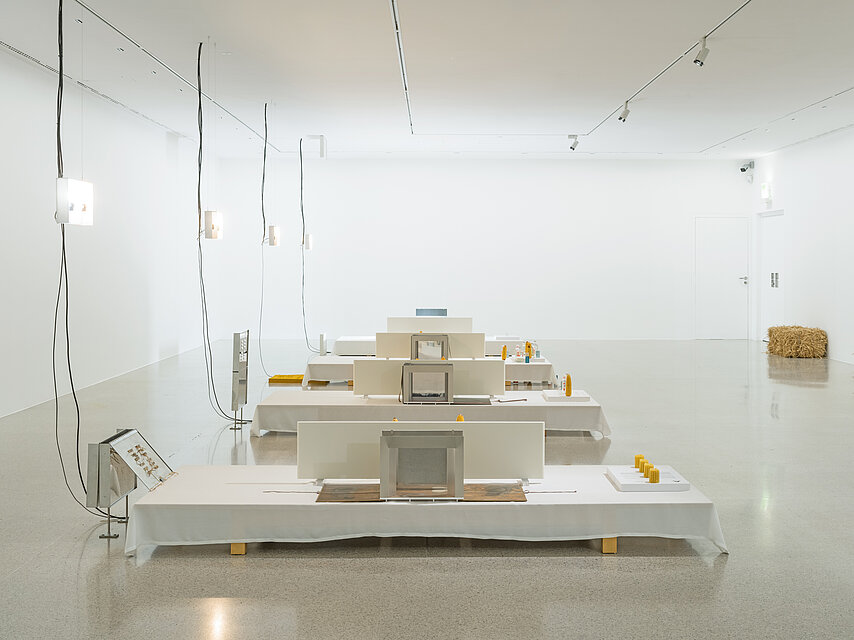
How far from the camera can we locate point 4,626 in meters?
3.37

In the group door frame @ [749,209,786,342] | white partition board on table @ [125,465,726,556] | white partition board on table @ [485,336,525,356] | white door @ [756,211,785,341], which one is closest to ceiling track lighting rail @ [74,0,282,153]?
white partition board on table @ [125,465,726,556]

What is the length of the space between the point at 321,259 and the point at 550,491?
473 inches

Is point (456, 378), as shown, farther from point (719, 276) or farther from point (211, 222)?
point (719, 276)


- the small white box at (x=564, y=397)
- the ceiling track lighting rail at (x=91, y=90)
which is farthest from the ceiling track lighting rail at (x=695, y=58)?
the ceiling track lighting rail at (x=91, y=90)

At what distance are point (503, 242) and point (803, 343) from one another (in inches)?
225

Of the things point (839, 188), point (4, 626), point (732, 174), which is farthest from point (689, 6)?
point (732, 174)

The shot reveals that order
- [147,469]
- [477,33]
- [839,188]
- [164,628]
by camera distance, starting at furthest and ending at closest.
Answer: [839,188] → [477,33] → [147,469] → [164,628]

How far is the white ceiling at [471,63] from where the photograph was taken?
256 inches

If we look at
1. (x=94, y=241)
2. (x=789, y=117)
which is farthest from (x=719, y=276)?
(x=94, y=241)

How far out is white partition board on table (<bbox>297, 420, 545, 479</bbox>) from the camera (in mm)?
4504

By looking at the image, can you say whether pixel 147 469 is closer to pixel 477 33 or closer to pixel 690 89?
pixel 477 33

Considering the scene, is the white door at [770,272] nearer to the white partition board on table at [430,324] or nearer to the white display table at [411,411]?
the white partition board on table at [430,324]

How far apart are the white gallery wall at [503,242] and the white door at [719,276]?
19cm

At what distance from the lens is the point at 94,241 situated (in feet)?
32.9
